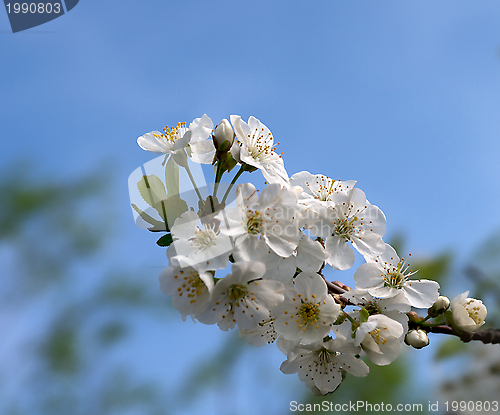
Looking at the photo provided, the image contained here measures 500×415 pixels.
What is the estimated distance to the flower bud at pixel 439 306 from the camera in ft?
4.36

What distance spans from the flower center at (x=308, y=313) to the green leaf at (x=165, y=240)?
0.48 meters

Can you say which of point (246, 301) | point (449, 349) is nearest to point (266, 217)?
point (246, 301)

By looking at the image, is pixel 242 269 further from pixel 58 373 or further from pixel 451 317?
pixel 58 373

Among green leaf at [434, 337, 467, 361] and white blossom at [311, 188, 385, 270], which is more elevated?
white blossom at [311, 188, 385, 270]

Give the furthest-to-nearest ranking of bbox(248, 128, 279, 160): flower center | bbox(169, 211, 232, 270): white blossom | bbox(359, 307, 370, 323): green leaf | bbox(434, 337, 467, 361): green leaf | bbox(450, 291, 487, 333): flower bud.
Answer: bbox(434, 337, 467, 361): green leaf, bbox(248, 128, 279, 160): flower center, bbox(450, 291, 487, 333): flower bud, bbox(359, 307, 370, 323): green leaf, bbox(169, 211, 232, 270): white blossom

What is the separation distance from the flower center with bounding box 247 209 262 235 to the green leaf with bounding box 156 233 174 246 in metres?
0.28

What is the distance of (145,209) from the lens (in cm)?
131

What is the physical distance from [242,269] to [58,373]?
6515 mm

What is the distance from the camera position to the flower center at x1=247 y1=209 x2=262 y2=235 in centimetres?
116

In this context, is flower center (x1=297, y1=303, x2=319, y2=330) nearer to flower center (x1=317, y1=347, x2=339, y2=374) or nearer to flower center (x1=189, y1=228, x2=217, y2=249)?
flower center (x1=317, y1=347, x2=339, y2=374)

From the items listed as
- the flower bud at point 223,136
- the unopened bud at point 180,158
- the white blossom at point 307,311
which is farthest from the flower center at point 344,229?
the unopened bud at point 180,158

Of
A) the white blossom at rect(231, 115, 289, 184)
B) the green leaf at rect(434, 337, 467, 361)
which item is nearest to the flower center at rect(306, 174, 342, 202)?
the white blossom at rect(231, 115, 289, 184)

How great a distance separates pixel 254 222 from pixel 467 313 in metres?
0.78

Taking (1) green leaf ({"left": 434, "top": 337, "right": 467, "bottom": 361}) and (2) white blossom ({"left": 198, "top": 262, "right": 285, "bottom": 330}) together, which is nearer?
(2) white blossom ({"left": 198, "top": 262, "right": 285, "bottom": 330})
